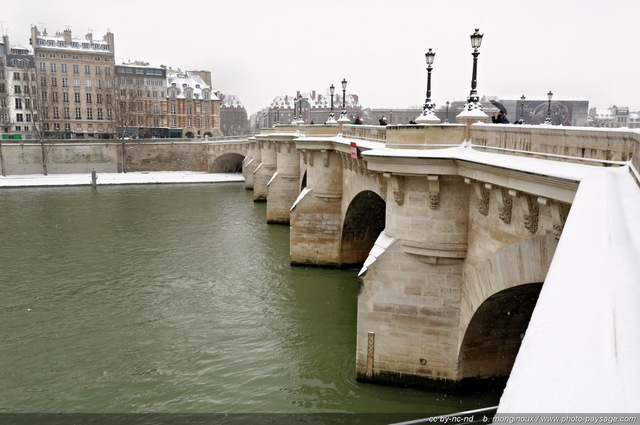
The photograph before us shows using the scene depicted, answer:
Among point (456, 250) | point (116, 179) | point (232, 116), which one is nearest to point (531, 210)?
point (456, 250)

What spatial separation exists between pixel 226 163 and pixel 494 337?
59.8 m

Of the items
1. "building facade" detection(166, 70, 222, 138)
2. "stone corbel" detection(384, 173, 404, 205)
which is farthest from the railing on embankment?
"stone corbel" detection(384, 173, 404, 205)

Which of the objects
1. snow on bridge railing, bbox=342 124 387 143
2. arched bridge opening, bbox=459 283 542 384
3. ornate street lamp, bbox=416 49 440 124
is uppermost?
ornate street lamp, bbox=416 49 440 124

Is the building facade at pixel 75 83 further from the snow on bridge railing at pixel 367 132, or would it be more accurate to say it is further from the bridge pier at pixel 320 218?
the snow on bridge railing at pixel 367 132

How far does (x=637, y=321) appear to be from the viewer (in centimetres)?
190

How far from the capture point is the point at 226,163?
6931 centimetres

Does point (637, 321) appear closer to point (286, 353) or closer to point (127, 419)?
point (127, 419)

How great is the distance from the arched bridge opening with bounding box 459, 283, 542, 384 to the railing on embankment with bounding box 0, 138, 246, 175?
5306 centimetres

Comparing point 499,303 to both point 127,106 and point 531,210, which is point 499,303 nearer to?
point 531,210

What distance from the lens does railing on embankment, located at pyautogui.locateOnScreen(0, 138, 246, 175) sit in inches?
2525

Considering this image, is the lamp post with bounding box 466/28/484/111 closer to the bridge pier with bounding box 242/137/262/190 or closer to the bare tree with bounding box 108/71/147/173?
the bridge pier with bounding box 242/137/262/190

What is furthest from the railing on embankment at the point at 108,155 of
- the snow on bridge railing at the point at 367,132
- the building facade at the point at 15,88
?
the snow on bridge railing at the point at 367,132

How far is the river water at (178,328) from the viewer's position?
A: 1245 cm

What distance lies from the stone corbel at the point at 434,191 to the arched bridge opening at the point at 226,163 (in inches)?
2241
